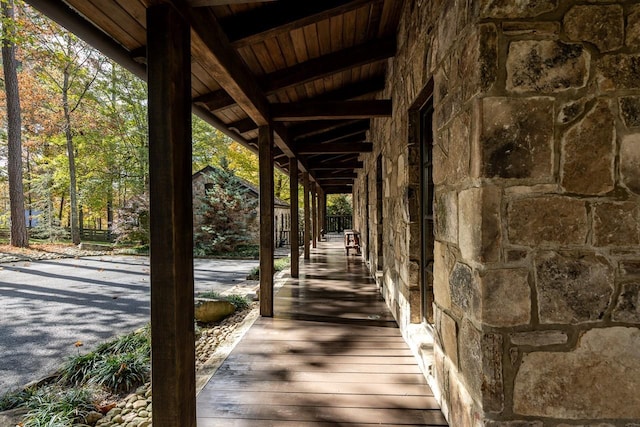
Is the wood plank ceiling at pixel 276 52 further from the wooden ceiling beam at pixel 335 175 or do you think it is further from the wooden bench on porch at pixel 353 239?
the wooden ceiling beam at pixel 335 175

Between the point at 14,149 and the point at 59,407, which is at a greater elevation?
the point at 14,149

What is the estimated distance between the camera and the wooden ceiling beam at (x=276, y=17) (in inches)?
90.0

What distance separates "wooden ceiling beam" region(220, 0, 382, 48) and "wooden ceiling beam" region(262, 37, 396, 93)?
0.89 meters

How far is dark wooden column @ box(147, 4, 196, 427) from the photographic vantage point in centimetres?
148

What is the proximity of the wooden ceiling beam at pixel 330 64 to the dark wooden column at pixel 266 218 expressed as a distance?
2.13 feet

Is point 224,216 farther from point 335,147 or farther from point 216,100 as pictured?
point 216,100

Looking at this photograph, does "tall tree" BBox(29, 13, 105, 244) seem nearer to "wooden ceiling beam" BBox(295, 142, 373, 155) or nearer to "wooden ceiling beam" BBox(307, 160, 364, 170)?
"wooden ceiling beam" BBox(307, 160, 364, 170)

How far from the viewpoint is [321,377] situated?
2.37 metres

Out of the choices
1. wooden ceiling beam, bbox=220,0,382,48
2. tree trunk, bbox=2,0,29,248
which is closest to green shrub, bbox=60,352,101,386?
wooden ceiling beam, bbox=220,0,382,48

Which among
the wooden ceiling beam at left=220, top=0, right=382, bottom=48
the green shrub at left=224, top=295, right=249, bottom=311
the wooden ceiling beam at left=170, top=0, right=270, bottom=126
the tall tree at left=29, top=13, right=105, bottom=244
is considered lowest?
the green shrub at left=224, top=295, right=249, bottom=311

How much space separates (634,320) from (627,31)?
113 centimetres

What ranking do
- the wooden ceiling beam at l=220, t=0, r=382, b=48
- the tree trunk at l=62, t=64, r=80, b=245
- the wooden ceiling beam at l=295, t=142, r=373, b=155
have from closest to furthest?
1. the wooden ceiling beam at l=220, t=0, r=382, b=48
2. the wooden ceiling beam at l=295, t=142, r=373, b=155
3. the tree trunk at l=62, t=64, r=80, b=245

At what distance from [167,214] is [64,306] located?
5530 mm

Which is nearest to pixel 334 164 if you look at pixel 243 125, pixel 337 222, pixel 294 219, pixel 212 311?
pixel 294 219
